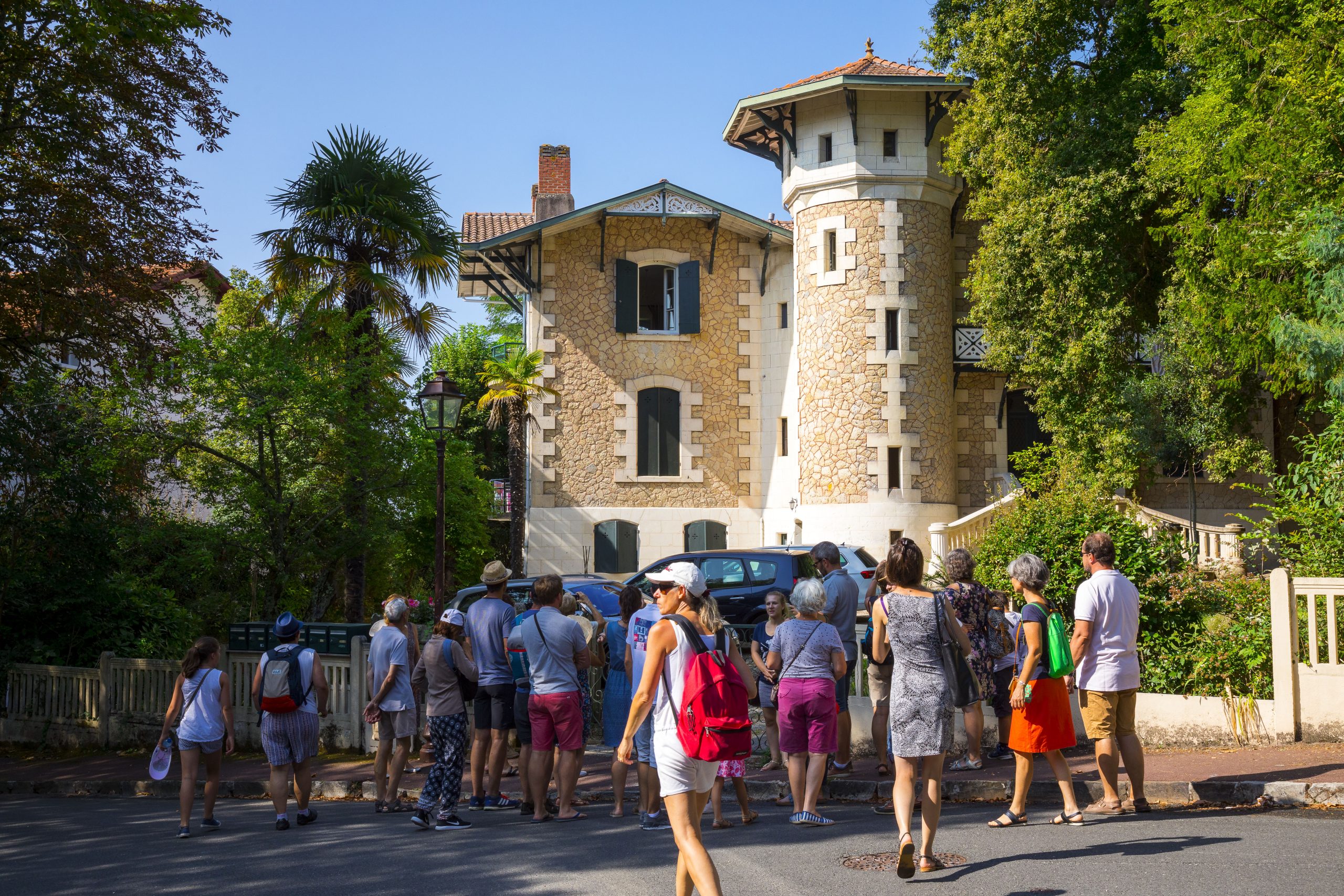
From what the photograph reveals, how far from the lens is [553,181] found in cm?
3128

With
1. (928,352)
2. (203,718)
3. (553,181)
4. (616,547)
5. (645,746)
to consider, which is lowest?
(645,746)

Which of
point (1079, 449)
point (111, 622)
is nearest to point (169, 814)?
point (111, 622)

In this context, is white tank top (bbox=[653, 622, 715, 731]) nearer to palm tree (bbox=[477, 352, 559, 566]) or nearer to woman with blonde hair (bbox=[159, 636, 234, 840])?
woman with blonde hair (bbox=[159, 636, 234, 840])

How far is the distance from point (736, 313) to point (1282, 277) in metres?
13.1

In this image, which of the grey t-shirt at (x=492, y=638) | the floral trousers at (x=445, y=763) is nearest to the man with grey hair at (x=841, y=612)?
the grey t-shirt at (x=492, y=638)

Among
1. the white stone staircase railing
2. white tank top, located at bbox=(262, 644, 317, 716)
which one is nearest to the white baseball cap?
white tank top, located at bbox=(262, 644, 317, 716)

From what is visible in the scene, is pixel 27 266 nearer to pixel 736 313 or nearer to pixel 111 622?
pixel 111 622

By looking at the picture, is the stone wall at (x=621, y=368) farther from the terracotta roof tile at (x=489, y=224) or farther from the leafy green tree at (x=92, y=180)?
the leafy green tree at (x=92, y=180)

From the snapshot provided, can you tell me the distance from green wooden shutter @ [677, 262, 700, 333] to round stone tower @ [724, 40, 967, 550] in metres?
3.14

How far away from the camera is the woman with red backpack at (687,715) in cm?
515

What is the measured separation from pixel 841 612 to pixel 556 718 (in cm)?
254

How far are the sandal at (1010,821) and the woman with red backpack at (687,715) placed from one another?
2987 millimetres

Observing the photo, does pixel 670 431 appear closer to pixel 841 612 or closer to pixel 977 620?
pixel 841 612

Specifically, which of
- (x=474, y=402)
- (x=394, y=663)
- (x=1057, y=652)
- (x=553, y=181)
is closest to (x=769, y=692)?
(x=1057, y=652)
